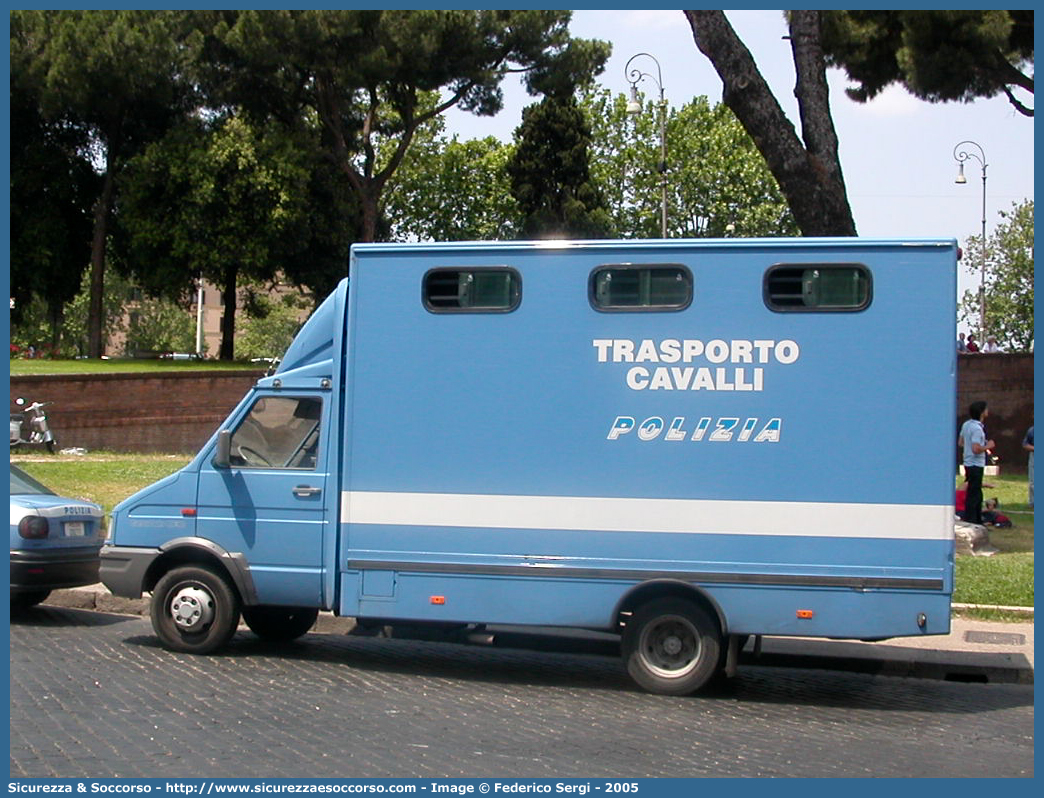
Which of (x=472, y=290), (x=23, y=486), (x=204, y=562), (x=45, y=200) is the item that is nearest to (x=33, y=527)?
(x=23, y=486)

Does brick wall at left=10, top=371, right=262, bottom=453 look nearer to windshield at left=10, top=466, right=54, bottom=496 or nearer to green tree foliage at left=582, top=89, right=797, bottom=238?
windshield at left=10, top=466, right=54, bottom=496

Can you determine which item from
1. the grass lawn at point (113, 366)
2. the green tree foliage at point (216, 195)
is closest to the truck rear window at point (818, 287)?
the grass lawn at point (113, 366)

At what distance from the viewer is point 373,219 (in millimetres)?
37688

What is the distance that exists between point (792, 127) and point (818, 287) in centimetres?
678

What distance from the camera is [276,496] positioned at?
30.0 ft

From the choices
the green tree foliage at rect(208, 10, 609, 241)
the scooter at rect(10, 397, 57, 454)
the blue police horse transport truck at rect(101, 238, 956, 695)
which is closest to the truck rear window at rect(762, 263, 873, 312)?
the blue police horse transport truck at rect(101, 238, 956, 695)

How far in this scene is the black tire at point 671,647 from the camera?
838 cm

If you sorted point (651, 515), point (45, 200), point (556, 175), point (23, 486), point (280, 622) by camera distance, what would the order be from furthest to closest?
point (556, 175) → point (45, 200) → point (23, 486) → point (280, 622) → point (651, 515)

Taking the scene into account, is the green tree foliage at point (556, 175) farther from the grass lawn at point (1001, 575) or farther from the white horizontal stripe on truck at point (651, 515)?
the white horizontal stripe on truck at point (651, 515)

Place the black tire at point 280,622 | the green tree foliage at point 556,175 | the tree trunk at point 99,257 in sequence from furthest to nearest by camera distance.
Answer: the green tree foliage at point 556,175 → the tree trunk at point 99,257 → the black tire at point 280,622

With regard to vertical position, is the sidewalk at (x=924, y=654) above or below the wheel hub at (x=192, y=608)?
below

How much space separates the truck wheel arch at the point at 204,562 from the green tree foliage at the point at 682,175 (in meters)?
47.8

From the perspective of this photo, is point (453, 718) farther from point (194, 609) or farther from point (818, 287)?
point (818, 287)
